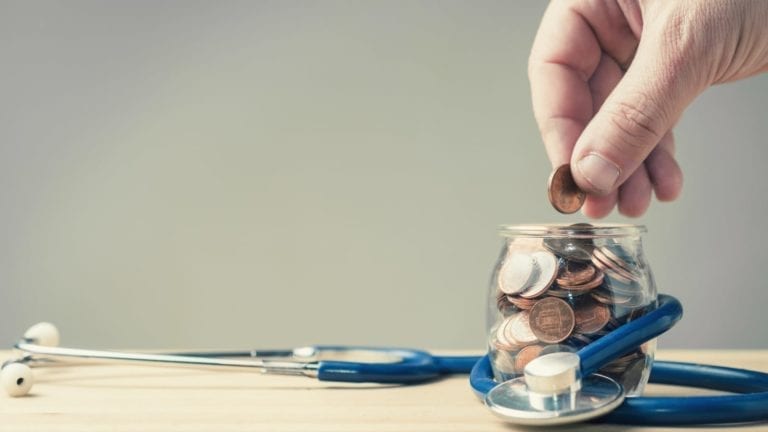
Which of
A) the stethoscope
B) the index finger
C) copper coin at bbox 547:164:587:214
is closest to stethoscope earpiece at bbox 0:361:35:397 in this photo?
the stethoscope

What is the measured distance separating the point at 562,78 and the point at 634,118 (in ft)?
1.05

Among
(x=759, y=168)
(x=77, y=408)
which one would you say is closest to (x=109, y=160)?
(x=77, y=408)

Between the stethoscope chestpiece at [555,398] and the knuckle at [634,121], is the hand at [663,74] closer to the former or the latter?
the knuckle at [634,121]

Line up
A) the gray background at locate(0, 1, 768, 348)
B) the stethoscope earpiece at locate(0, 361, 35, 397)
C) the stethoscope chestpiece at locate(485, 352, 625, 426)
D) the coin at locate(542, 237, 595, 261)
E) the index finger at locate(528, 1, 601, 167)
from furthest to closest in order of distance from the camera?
the gray background at locate(0, 1, 768, 348) → the index finger at locate(528, 1, 601, 167) → the stethoscope earpiece at locate(0, 361, 35, 397) → the coin at locate(542, 237, 595, 261) → the stethoscope chestpiece at locate(485, 352, 625, 426)

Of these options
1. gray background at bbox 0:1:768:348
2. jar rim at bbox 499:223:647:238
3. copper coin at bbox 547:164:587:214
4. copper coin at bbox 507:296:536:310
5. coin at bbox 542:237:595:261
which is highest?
gray background at bbox 0:1:768:348

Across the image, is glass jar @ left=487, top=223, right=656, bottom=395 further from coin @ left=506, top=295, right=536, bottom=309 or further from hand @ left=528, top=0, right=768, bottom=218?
hand @ left=528, top=0, right=768, bottom=218

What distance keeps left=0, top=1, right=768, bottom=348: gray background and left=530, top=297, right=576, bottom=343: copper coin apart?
1360 mm

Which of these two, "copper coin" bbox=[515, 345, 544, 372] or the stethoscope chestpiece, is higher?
"copper coin" bbox=[515, 345, 544, 372]

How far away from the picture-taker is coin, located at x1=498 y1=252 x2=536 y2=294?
67cm

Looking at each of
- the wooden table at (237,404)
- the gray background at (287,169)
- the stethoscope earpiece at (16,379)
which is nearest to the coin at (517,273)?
the wooden table at (237,404)

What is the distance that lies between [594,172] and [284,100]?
52.3 inches

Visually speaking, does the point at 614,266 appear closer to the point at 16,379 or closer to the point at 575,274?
the point at 575,274

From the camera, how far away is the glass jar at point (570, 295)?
0.65 meters

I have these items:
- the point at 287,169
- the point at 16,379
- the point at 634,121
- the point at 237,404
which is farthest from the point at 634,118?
the point at 287,169
